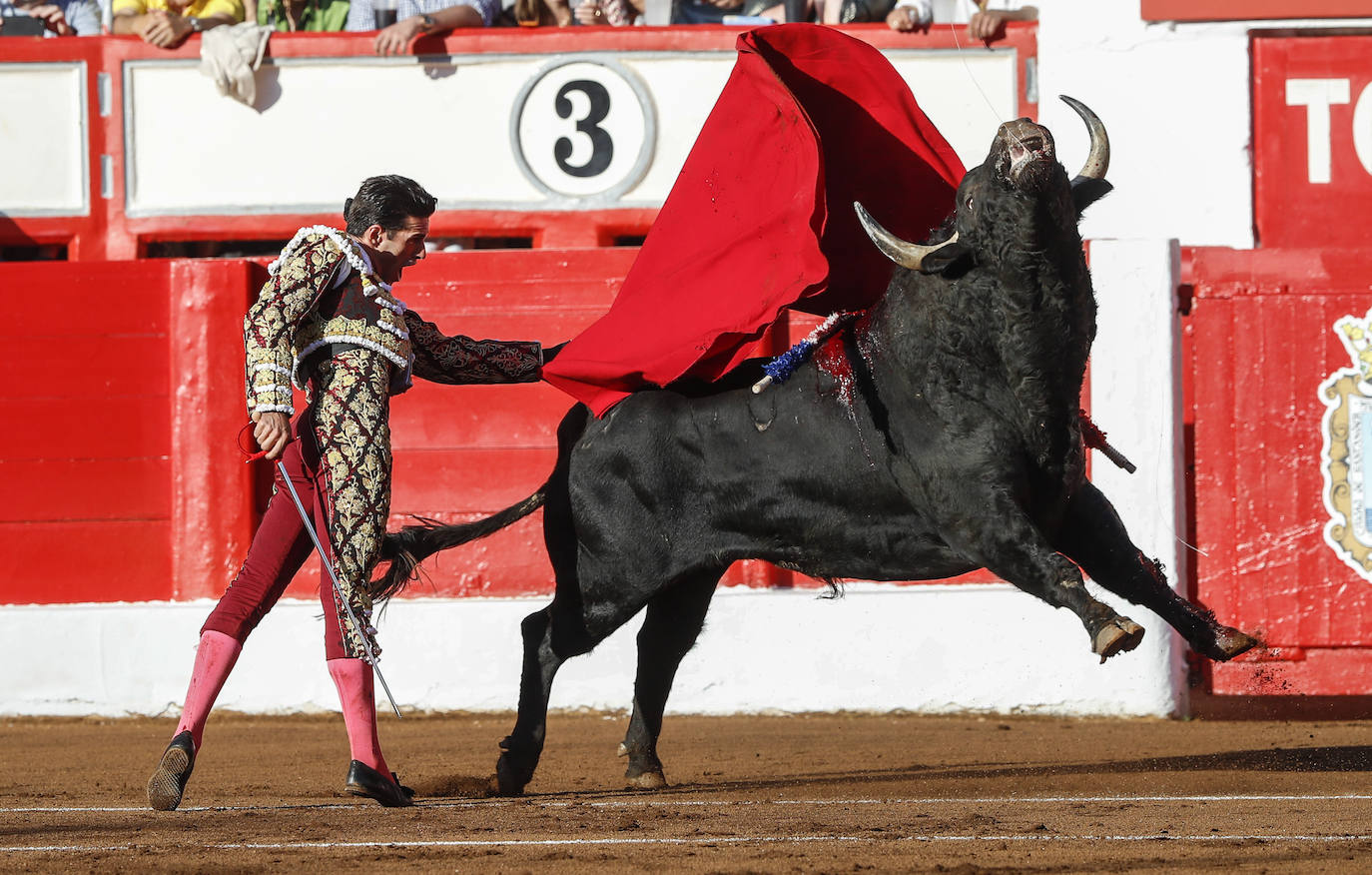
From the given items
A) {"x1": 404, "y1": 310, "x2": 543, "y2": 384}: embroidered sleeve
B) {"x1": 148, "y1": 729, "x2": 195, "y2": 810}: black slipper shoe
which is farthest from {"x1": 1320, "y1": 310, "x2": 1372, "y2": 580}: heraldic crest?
{"x1": 148, "y1": 729, "x2": 195, "y2": 810}: black slipper shoe

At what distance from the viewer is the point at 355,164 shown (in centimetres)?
786

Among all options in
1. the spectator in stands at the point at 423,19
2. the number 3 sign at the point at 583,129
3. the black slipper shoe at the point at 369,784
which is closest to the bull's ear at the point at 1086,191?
the black slipper shoe at the point at 369,784

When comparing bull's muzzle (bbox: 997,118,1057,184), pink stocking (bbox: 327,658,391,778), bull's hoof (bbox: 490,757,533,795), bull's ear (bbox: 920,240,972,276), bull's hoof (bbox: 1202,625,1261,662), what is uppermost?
bull's muzzle (bbox: 997,118,1057,184)

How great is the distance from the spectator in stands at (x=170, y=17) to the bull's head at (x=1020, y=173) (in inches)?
187

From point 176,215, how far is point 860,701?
379cm

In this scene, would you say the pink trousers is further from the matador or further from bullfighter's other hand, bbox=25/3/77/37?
bullfighter's other hand, bbox=25/3/77/37

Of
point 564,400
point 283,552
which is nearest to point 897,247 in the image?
point 283,552

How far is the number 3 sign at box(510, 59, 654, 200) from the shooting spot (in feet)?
25.4

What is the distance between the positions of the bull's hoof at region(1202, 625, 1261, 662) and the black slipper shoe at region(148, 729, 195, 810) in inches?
92.9

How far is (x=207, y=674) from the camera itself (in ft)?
13.6

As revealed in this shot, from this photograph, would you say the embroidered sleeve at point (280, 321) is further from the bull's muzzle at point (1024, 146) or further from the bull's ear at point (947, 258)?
the bull's muzzle at point (1024, 146)

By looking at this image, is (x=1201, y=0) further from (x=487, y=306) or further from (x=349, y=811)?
(x=349, y=811)

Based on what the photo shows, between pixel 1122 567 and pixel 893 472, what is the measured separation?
59 cm

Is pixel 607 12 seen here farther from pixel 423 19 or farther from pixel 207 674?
pixel 207 674
